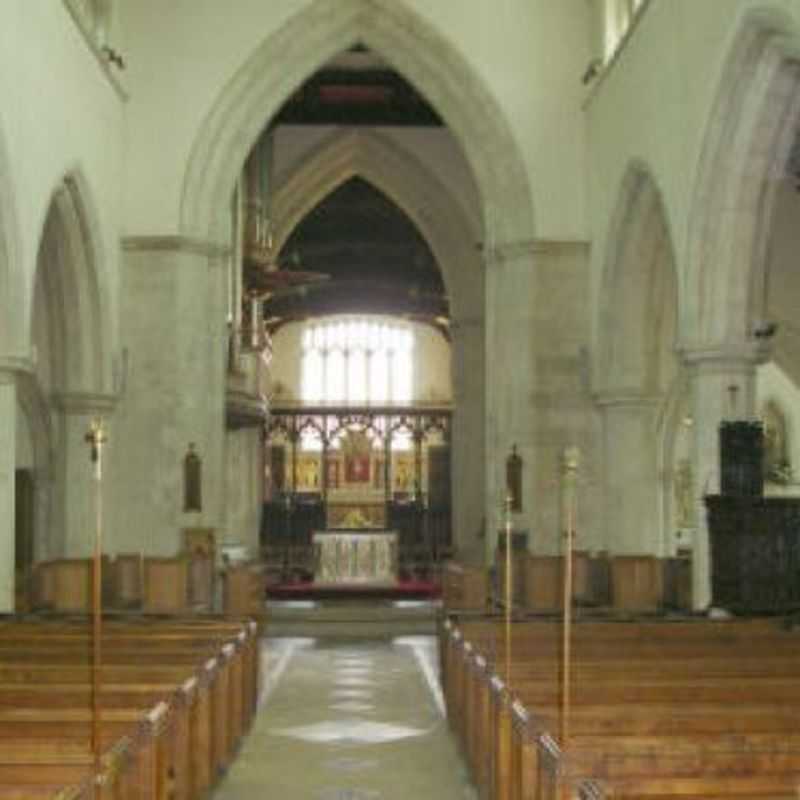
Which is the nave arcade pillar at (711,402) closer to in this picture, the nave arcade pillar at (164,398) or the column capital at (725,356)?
the column capital at (725,356)

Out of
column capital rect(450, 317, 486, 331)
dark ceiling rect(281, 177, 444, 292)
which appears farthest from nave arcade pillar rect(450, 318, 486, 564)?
dark ceiling rect(281, 177, 444, 292)

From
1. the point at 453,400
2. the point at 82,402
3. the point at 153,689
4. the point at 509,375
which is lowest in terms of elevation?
the point at 153,689

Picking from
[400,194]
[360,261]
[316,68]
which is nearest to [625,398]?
[316,68]

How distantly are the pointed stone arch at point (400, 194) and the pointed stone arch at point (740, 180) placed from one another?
1194 cm

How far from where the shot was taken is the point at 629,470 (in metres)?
18.6

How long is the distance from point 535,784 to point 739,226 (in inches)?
356

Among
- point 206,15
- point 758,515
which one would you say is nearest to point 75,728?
point 758,515

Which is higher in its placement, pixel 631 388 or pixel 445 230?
pixel 445 230

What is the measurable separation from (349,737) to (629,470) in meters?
8.95

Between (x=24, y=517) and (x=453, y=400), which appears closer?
(x=24, y=517)

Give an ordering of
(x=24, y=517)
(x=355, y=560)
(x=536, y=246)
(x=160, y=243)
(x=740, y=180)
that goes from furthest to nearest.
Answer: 1. (x=355, y=560)
2. (x=24, y=517)
3. (x=536, y=246)
4. (x=160, y=243)
5. (x=740, y=180)

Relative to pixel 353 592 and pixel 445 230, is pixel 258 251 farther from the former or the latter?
pixel 353 592

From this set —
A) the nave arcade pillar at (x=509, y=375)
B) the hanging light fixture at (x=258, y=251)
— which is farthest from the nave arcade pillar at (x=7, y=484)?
the hanging light fixture at (x=258, y=251)

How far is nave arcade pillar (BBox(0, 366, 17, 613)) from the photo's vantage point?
1391 cm
